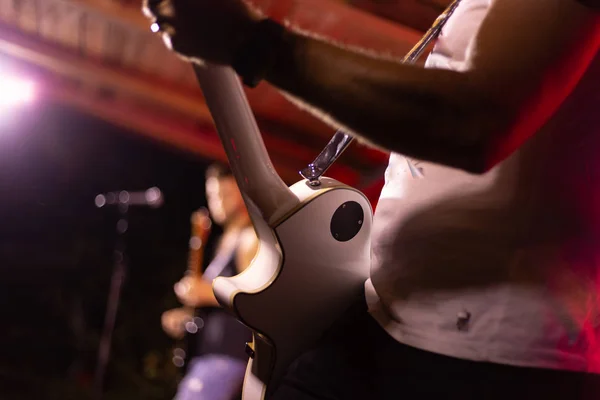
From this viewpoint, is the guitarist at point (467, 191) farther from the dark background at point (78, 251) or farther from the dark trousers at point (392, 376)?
the dark background at point (78, 251)

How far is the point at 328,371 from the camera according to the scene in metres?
0.72

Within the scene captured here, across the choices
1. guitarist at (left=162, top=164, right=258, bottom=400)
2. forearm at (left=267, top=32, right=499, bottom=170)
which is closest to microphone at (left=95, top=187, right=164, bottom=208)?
guitarist at (left=162, top=164, right=258, bottom=400)

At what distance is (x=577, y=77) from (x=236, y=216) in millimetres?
2353

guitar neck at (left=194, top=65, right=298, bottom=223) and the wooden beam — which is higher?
guitar neck at (left=194, top=65, right=298, bottom=223)

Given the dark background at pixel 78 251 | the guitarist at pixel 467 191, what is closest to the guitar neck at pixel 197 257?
the dark background at pixel 78 251

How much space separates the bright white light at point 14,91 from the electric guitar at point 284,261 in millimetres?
4352

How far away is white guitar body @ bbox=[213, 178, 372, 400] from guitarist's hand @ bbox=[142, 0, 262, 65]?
28 centimetres

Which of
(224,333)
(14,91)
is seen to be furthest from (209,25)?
(14,91)

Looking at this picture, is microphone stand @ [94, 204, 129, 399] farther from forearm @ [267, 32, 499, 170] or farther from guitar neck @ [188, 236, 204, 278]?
forearm @ [267, 32, 499, 170]

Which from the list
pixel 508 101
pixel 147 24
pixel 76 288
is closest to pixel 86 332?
pixel 76 288

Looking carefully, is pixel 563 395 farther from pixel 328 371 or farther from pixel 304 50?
pixel 304 50

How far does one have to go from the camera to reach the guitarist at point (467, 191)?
52 centimetres

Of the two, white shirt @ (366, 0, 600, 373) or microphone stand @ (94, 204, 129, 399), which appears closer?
white shirt @ (366, 0, 600, 373)

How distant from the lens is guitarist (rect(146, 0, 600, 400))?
0.52m
